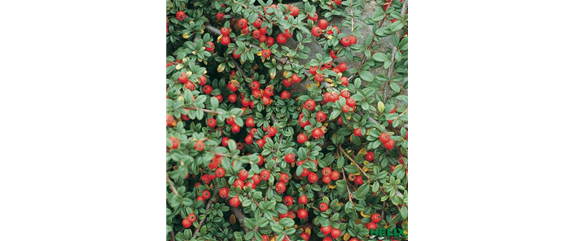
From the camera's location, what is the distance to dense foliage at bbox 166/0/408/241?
1.74 meters

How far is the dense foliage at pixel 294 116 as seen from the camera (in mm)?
1735

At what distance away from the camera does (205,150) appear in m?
1.45

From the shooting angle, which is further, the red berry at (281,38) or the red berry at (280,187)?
the red berry at (281,38)

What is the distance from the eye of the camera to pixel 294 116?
193 cm

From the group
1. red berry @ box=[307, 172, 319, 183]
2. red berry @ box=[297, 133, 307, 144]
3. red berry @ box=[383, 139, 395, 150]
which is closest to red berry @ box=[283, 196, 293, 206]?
red berry @ box=[307, 172, 319, 183]

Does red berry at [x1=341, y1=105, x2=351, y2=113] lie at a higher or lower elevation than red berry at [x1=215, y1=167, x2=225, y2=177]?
higher

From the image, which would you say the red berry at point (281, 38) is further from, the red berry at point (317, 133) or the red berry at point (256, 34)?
the red berry at point (317, 133)

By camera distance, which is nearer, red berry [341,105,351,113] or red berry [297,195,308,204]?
red berry [341,105,351,113]

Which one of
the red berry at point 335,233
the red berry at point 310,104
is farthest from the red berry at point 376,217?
the red berry at point 310,104

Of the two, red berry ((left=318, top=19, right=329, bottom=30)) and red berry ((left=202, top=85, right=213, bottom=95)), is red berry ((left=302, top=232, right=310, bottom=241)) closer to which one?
red berry ((left=202, top=85, right=213, bottom=95))

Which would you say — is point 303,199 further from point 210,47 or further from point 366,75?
point 210,47
